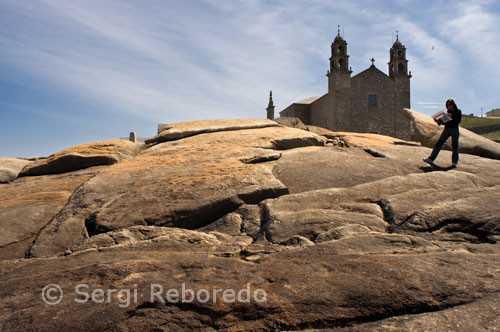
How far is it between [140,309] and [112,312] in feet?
0.60

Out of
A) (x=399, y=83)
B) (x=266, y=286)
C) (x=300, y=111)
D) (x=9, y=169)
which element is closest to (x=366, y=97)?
(x=399, y=83)

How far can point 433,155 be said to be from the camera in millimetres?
6840

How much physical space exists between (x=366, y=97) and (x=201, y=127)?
2925cm

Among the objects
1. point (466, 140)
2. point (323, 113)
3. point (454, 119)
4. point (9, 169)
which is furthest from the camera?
point (323, 113)

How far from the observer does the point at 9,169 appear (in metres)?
9.19

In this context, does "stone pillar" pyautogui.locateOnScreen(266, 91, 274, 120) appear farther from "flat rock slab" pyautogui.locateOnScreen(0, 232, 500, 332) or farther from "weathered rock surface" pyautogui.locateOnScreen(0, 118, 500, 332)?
"flat rock slab" pyautogui.locateOnScreen(0, 232, 500, 332)

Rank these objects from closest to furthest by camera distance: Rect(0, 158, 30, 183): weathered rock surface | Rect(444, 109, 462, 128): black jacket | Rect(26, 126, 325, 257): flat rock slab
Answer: Rect(26, 126, 325, 257): flat rock slab → Rect(444, 109, 462, 128): black jacket → Rect(0, 158, 30, 183): weathered rock surface

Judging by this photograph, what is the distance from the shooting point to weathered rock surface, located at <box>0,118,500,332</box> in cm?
244

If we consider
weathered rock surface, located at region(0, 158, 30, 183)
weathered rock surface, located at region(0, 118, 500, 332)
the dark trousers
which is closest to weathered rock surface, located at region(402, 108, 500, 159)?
weathered rock surface, located at region(0, 118, 500, 332)

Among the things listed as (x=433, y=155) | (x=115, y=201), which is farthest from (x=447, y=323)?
(x=433, y=155)

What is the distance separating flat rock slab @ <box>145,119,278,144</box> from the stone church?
25.2 meters

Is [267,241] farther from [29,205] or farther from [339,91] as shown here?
[339,91]

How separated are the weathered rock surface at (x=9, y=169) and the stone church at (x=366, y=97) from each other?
92.1 ft

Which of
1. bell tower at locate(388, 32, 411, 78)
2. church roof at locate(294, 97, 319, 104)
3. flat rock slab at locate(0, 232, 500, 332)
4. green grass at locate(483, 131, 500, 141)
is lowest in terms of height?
flat rock slab at locate(0, 232, 500, 332)
